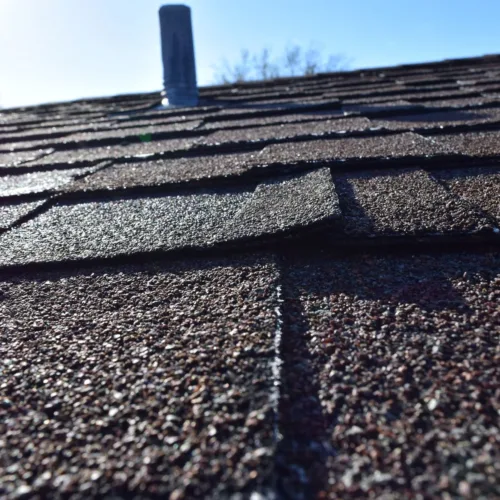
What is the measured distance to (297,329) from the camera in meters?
0.65

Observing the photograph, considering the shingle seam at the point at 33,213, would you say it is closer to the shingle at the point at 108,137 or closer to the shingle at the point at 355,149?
the shingle at the point at 355,149

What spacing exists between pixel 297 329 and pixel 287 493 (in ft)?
0.88

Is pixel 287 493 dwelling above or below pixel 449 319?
below

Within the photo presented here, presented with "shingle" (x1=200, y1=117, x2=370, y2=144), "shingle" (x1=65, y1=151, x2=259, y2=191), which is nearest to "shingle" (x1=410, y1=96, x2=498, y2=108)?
"shingle" (x1=200, y1=117, x2=370, y2=144)

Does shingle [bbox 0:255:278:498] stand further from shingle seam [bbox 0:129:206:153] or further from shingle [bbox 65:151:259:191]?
shingle seam [bbox 0:129:206:153]

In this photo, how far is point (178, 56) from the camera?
357 cm

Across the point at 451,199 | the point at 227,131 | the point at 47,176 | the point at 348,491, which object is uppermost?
the point at 227,131

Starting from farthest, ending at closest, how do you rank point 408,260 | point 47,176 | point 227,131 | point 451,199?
point 227,131 < point 47,176 < point 451,199 < point 408,260

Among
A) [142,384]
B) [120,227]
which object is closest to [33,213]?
[120,227]

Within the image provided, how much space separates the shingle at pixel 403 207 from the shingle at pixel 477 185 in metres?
0.04

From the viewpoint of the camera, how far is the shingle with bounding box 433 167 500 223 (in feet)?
3.16

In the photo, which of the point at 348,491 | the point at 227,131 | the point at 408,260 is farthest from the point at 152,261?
the point at 227,131

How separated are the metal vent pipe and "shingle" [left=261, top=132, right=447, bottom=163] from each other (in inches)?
79.1

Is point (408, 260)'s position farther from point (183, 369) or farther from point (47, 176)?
point (47, 176)
